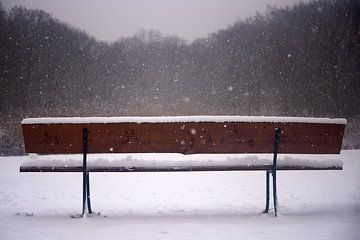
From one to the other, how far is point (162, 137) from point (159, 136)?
0.10ft

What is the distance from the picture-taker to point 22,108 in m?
38.2

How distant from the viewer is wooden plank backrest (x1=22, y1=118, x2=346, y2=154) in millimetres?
4250

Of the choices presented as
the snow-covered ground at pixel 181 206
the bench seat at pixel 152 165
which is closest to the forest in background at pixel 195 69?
the snow-covered ground at pixel 181 206

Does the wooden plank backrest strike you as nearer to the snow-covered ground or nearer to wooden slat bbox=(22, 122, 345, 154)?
wooden slat bbox=(22, 122, 345, 154)

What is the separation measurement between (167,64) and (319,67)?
18.4m

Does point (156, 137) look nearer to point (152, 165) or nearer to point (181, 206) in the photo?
point (152, 165)

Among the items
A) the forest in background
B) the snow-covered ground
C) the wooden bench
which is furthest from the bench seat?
the forest in background

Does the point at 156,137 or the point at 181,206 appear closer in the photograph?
the point at 156,137

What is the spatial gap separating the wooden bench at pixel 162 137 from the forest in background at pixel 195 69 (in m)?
28.4

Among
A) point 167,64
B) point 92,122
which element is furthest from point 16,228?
point 167,64

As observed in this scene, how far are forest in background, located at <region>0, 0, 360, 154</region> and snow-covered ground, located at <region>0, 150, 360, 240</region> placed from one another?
2537 cm

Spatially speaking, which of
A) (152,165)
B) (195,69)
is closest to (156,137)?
(152,165)

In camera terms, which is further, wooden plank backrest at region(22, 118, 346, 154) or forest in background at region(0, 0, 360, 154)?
forest in background at region(0, 0, 360, 154)

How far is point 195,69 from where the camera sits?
48375mm
